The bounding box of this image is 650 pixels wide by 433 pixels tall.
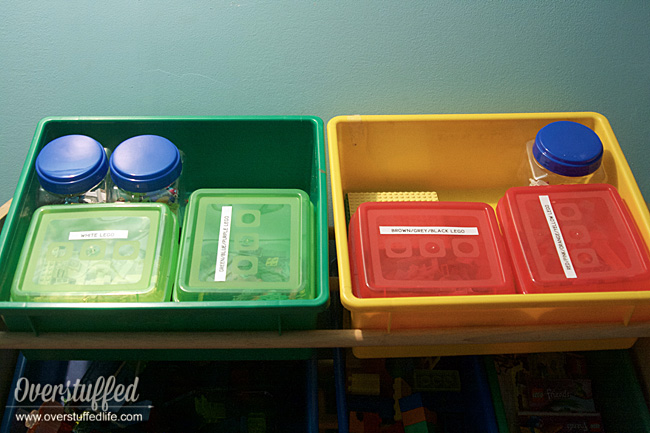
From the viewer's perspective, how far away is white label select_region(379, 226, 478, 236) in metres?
0.85

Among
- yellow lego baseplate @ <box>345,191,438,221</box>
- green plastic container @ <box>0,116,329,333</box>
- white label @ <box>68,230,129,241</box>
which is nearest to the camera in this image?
green plastic container @ <box>0,116,329,333</box>

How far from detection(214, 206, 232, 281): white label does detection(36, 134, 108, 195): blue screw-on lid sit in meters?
0.26

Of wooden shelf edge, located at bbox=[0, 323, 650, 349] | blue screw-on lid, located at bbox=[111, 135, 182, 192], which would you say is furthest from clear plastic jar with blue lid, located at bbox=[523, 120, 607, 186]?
blue screw-on lid, located at bbox=[111, 135, 182, 192]

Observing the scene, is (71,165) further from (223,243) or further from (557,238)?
(557,238)

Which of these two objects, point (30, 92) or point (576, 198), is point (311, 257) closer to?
point (576, 198)

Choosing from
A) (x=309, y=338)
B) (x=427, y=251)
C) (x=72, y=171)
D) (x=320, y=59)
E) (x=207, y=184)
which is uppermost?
(x=320, y=59)

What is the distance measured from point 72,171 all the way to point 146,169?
14 centimetres

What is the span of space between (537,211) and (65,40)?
111cm

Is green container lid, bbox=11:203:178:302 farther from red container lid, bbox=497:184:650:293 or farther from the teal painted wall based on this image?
red container lid, bbox=497:184:650:293

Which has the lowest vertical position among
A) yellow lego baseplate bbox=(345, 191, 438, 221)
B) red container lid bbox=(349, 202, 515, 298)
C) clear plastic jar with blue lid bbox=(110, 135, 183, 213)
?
red container lid bbox=(349, 202, 515, 298)

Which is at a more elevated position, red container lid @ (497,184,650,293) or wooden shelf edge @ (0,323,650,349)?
red container lid @ (497,184,650,293)

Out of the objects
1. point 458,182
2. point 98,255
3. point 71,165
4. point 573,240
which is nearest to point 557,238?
point 573,240

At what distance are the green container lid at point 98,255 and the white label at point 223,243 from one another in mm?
84

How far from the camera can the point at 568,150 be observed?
94cm
